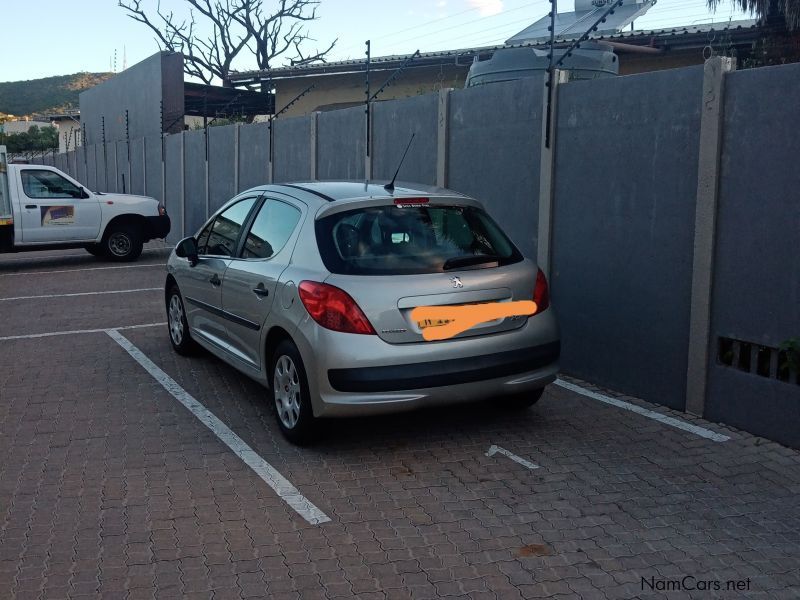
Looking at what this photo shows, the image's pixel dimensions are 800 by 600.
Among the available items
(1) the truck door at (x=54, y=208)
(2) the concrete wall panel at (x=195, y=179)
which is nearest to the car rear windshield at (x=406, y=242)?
(1) the truck door at (x=54, y=208)

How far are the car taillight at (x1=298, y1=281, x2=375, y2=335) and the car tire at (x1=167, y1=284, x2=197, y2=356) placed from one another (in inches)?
118

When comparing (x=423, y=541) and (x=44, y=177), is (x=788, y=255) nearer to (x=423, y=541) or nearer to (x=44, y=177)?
(x=423, y=541)

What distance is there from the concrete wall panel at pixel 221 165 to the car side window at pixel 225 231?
963cm

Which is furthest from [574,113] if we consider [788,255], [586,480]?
[586,480]

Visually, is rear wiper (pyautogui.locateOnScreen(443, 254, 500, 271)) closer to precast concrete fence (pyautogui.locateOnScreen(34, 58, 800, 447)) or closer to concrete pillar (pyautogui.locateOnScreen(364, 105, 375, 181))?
precast concrete fence (pyautogui.locateOnScreen(34, 58, 800, 447))

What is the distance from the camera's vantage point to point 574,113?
23.7ft

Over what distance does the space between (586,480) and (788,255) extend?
1.94m

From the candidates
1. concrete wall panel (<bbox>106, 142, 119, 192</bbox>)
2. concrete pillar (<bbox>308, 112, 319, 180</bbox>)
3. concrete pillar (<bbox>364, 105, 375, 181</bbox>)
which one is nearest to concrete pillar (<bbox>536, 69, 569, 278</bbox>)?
concrete pillar (<bbox>364, 105, 375, 181</bbox>)

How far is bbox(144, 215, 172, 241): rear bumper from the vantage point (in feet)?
54.7

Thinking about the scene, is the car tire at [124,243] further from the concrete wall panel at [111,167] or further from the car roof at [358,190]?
the concrete wall panel at [111,167]

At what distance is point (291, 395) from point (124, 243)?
12.1 metres

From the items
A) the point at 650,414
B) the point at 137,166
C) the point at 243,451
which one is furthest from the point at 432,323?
the point at 137,166

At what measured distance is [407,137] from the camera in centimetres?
1003

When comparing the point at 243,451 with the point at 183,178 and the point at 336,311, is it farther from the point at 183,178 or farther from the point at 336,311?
the point at 183,178
